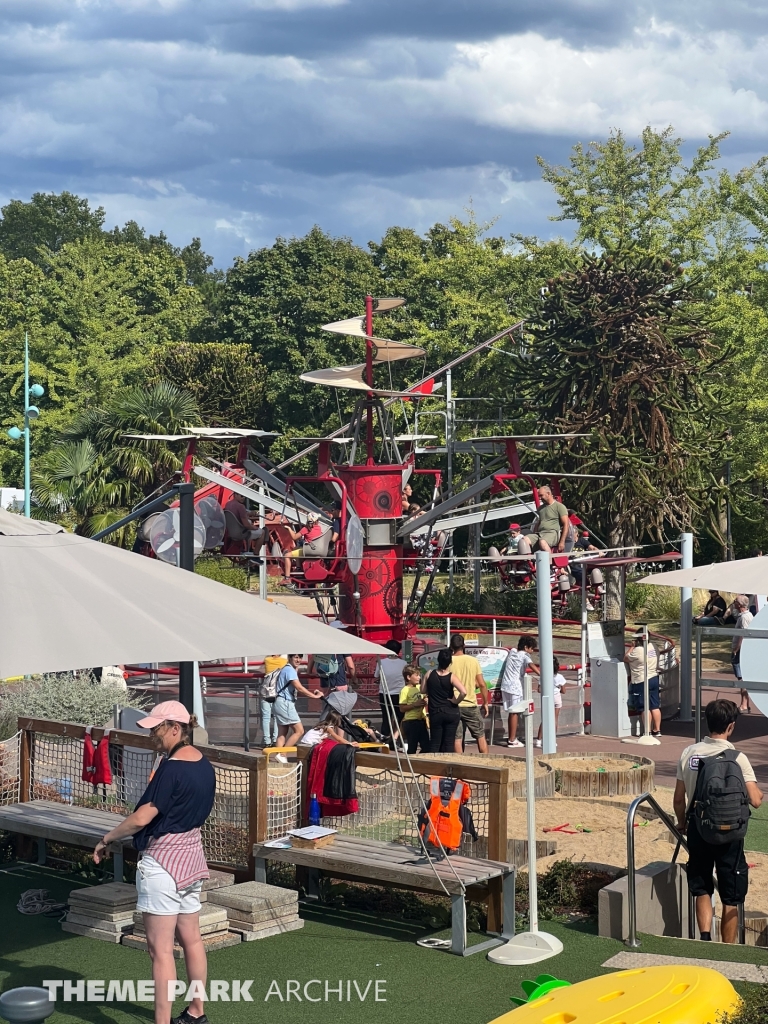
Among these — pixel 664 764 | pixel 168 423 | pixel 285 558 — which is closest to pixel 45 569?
pixel 664 764

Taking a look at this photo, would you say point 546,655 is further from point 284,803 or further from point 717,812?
point 717,812

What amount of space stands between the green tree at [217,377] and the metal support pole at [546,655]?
134 feet

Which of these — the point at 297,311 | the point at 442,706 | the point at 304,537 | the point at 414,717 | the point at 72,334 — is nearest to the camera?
the point at 442,706

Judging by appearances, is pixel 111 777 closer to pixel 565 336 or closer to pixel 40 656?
pixel 40 656

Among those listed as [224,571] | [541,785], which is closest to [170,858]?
[541,785]

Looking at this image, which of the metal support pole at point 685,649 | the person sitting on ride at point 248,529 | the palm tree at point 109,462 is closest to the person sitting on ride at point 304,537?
the person sitting on ride at point 248,529

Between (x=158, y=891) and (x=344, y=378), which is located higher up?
(x=344, y=378)

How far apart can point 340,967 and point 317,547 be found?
12.7 meters

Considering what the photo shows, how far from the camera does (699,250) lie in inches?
1537

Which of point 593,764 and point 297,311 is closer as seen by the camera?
point 593,764

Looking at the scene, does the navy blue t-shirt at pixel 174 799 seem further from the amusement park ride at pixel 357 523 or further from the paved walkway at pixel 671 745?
the amusement park ride at pixel 357 523

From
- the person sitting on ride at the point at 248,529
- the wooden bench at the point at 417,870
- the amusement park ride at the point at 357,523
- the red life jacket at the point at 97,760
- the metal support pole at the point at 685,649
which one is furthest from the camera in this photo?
the person sitting on ride at the point at 248,529

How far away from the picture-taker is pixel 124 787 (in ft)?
32.1

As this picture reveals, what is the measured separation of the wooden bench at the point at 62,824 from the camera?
346 inches
